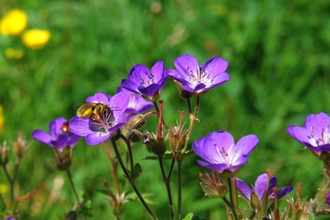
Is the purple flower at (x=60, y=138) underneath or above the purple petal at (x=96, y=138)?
above

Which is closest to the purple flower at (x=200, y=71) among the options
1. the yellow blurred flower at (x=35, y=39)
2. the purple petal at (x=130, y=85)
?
the purple petal at (x=130, y=85)

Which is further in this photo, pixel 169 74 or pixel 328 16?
pixel 328 16

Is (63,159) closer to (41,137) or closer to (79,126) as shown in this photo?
(41,137)

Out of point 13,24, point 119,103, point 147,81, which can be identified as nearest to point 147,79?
point 147,81

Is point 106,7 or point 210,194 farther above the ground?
point 106,7

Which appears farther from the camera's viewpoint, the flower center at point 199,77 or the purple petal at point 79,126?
the flower center at point 199,77

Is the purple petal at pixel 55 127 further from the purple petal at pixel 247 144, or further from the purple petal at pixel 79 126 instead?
the purple petal at pixel 247 144

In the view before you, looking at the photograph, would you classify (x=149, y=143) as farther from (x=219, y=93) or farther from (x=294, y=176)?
(x=219, y=93)

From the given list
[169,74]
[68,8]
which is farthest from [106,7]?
[169,74]
